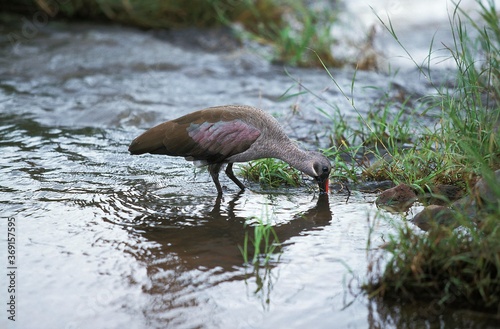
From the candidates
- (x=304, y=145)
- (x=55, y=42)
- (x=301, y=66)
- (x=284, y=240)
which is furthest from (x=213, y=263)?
(x=55, y=42)

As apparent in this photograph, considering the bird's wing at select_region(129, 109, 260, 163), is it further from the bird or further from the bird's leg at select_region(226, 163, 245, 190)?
the bird's leg at select_region(226, 163, 245, 190)

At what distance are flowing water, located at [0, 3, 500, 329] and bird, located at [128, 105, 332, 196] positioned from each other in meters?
0.29

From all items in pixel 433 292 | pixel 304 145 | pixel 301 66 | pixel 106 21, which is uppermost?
pixel 106 21

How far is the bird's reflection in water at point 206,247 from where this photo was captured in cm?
451

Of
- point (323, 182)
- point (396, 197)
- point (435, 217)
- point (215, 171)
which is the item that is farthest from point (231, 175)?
point (435, 217)

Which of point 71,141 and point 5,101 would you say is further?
point 5,101

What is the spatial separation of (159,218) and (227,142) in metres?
0.90

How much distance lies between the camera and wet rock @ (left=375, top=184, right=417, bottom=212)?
227 inches

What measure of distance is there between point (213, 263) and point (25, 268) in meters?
1.14

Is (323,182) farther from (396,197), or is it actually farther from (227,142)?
→ (227,142)

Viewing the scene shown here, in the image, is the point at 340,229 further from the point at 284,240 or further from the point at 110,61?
the point at 110,61

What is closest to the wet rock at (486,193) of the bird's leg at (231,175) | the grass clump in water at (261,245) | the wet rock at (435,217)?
the wet rock at (435,217)

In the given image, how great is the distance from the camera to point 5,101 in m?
9.02

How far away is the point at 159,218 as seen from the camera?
5.62 meters
